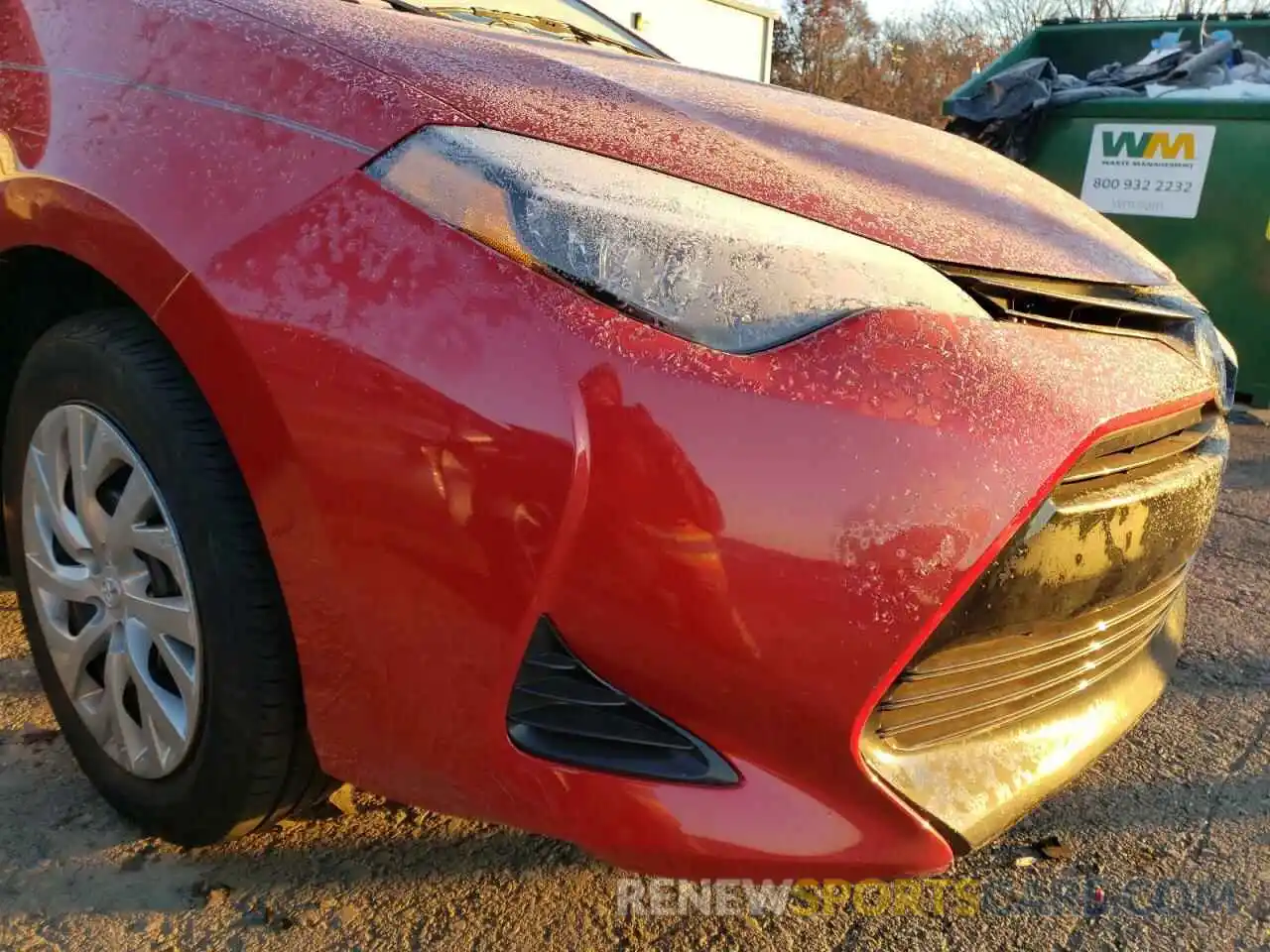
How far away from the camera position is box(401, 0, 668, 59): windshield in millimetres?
2471

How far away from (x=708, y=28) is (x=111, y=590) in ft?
56.6

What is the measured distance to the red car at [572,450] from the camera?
119 cm

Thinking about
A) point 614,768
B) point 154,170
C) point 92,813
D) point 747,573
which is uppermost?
point 154,170

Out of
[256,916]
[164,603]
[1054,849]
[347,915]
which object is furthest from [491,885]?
[1054,849]

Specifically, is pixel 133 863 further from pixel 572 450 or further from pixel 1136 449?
pixel 1136 449

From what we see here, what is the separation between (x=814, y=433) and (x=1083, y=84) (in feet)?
17.1

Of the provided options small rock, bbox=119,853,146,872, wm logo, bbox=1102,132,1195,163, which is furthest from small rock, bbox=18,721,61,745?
wm logo, bbox=1102,132,1195,163

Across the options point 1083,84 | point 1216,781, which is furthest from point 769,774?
point 1083,84

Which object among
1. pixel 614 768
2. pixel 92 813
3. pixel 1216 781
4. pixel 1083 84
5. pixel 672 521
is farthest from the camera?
pixel 1083 84

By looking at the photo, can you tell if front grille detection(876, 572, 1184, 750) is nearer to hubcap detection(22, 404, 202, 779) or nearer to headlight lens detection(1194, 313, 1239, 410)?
headlight lens detection(1194, 313, 1239, 410)

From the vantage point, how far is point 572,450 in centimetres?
117

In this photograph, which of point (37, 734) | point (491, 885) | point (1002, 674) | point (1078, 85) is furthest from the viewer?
point (1078, 85)

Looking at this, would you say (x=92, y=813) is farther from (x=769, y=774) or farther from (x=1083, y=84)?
(x=1083, y=84)

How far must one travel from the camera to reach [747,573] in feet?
3.86
